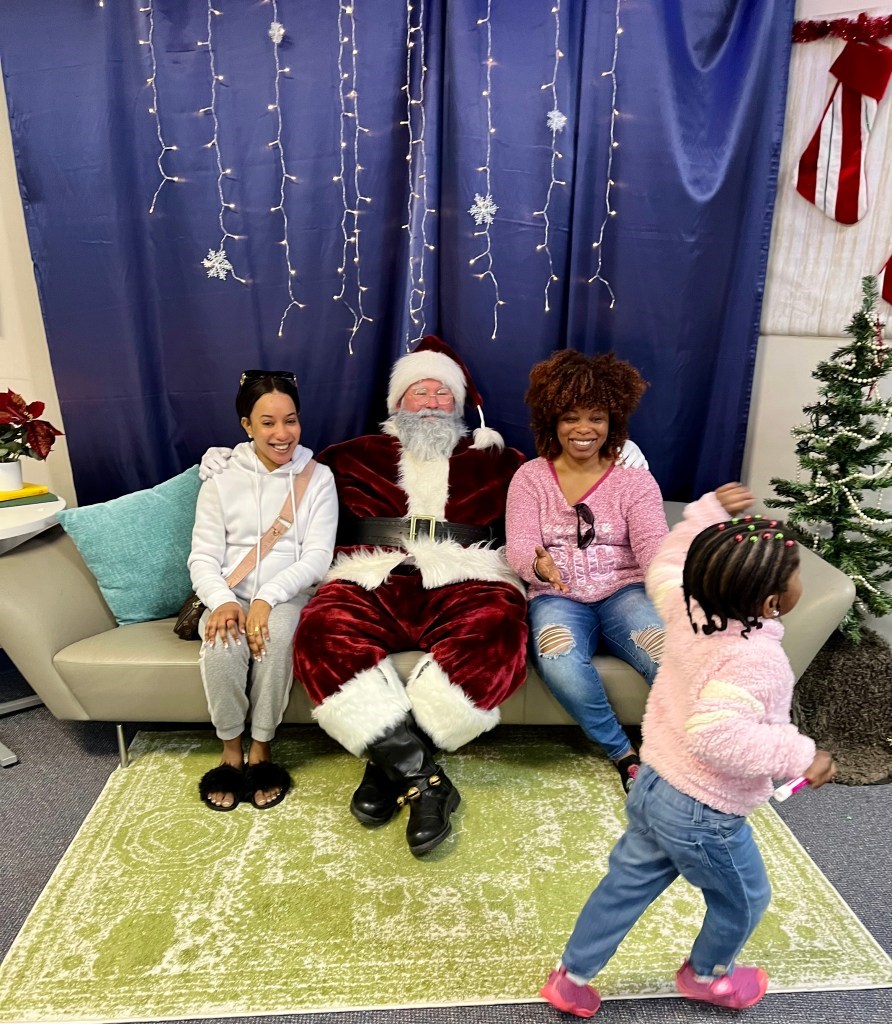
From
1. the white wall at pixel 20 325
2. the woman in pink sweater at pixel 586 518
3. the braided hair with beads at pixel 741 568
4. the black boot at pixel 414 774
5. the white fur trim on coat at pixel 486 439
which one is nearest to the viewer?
the braided hair with beads at pixel 741 568

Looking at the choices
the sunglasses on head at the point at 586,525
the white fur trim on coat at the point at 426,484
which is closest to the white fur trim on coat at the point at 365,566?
the white fur trim on coat at the point at 426,484

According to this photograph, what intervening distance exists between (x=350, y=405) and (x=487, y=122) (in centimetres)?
103

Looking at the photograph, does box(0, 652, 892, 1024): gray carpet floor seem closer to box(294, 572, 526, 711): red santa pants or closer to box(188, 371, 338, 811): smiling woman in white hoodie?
box(188, 371, 338, 811): smiling woman in white hoodie

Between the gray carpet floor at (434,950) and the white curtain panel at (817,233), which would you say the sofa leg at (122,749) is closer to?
the gray carpet floor at (434,950)

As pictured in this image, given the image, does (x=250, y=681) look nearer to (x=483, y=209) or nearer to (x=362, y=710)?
(x=362, y=710)

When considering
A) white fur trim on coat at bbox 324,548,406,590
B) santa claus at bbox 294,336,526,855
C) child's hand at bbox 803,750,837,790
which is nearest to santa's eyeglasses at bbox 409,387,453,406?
santa claus at bbox 294,336,526,855

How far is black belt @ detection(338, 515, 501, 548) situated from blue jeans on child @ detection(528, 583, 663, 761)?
35 cm

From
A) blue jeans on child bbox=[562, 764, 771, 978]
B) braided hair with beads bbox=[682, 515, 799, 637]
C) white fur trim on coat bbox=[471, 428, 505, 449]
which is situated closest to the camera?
braided hair with beads bbox=[682, 515, 799, 637]

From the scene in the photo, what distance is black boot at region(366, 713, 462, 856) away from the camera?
72.4 inches

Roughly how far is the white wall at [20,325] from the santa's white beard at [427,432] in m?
1.28

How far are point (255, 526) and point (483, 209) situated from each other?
1272 millimetres

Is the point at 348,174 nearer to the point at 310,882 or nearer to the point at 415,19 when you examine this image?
the point at 415,19

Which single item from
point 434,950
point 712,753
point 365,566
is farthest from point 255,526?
point 712,753

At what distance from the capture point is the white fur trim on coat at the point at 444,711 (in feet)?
6.27
